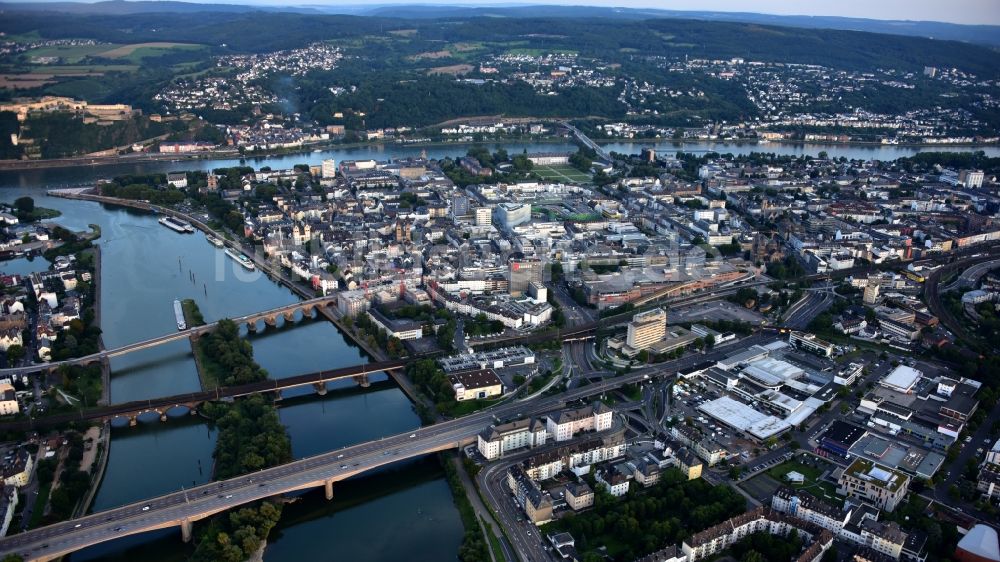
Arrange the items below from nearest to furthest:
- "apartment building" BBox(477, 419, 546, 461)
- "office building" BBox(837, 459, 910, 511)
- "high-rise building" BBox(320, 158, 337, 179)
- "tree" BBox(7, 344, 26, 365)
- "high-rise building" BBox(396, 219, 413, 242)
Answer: "office building" BBox(837, 459, 910, 511) → "apartment building" BBox(477, 419, 546, 461) → "tree" BBox(7, 344, 26, 365) → "high-rise building" BBox(396, 219, 413, 242) → "high-rise building" BBox(320, 158, 337, 179)

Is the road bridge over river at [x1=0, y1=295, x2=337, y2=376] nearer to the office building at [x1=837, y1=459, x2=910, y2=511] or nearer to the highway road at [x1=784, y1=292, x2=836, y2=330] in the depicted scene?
the highway road at [x1=784, y1=292, x2=836, y2=330]

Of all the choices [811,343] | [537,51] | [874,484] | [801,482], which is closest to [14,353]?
[801,482]

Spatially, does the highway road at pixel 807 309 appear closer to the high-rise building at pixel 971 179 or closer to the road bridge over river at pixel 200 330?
the road bridge over river at pixel 200 330

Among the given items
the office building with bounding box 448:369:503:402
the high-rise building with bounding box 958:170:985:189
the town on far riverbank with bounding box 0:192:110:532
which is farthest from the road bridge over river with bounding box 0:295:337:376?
the high-rise building with bounding box 958:170:985:189

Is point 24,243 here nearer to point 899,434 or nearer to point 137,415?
point 137,415

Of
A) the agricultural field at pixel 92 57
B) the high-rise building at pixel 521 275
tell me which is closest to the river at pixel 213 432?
the high-rise building at pixel 521 275

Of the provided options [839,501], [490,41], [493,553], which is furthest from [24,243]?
[490,41]

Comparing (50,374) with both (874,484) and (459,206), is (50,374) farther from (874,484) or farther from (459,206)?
(874,484)

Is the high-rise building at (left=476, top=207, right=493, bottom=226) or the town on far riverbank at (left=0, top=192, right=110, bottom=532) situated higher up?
the high-rise building at (left=476, top=207, right=493, bottom=226)

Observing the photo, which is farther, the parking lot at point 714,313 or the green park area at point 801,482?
the parking lot at point 714,313
